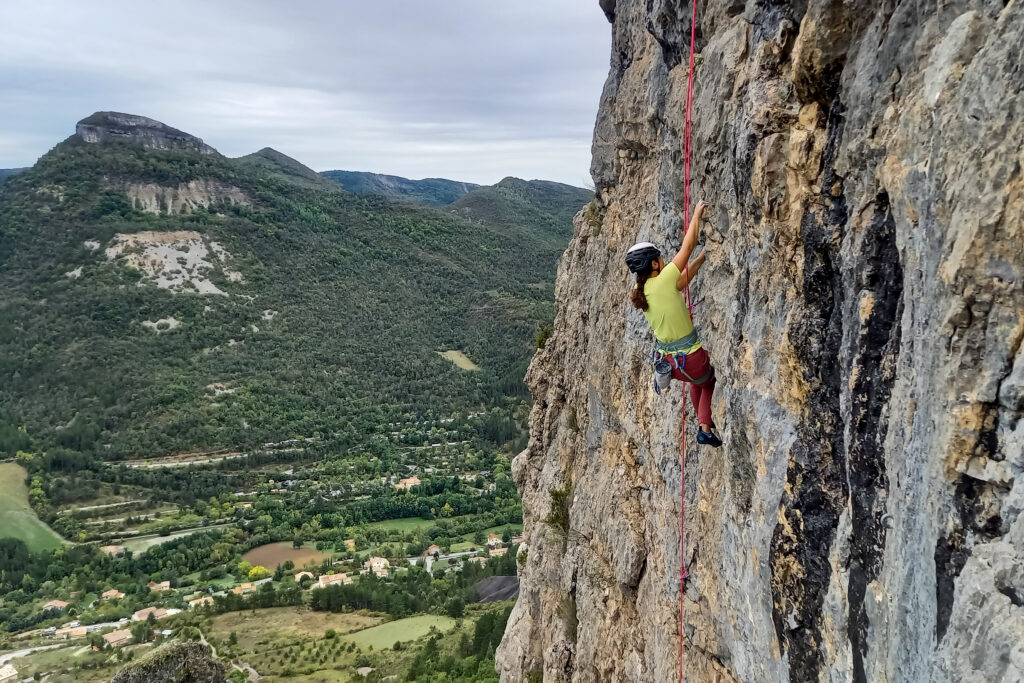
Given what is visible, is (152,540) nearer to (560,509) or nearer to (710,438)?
(560,509)

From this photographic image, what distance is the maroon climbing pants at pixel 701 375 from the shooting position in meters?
6.64

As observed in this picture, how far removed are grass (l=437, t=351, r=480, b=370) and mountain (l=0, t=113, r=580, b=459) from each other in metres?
1.09

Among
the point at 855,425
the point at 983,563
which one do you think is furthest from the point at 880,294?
the point at 983,563

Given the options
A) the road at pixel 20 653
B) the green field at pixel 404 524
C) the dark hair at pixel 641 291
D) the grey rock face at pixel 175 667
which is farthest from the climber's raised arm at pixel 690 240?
the green field at pixel 404 524

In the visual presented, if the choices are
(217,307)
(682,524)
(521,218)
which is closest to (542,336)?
(682,524)

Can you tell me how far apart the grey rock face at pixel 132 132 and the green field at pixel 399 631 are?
122m

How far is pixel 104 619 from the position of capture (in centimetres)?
5791

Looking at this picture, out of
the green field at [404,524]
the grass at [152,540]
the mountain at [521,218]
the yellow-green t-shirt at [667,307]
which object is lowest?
the green field at [404,524]

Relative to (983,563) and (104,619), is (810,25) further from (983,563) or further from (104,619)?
(104,619)

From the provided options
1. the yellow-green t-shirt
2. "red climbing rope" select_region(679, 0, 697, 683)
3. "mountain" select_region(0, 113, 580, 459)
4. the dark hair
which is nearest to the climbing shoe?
the yellow-green t-shirt

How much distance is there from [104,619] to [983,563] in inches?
2848

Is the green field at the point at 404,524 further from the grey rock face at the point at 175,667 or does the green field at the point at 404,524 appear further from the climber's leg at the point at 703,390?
the climber's leg at the point at 703,390

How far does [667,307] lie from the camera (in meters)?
6.26

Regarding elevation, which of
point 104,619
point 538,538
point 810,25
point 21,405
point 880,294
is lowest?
point 104,619
